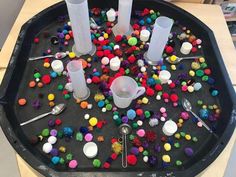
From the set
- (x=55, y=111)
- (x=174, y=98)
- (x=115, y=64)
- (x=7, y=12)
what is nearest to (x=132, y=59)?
(x=115, y=64)

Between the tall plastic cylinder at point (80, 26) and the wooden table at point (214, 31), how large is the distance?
0.23 m

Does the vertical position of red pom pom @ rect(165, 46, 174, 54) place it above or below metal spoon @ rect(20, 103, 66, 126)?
above

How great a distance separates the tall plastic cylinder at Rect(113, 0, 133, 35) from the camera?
0.77 metres

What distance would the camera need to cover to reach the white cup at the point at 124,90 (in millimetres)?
674

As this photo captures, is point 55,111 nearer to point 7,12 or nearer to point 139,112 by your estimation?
point 139,112

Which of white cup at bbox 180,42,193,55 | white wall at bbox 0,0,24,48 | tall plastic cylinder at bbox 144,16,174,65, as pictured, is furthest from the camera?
white wall at bbox 0,0,24,48

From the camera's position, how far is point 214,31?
36.1 inches

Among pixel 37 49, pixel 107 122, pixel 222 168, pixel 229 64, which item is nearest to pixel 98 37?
pixel 37 49

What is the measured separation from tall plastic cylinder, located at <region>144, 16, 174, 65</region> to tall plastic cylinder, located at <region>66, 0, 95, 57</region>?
197mm

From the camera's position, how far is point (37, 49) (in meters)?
0.81

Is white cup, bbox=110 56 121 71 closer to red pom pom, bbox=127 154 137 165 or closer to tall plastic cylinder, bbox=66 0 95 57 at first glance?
tall plastic cylinder, bbox=66 0 95 57

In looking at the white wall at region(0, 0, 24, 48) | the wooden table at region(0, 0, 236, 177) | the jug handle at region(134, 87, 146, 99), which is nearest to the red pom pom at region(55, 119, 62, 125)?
the wooden table at region(0, 0, 236, 177)

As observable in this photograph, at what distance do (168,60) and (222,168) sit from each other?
1.22ft

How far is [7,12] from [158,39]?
74 cm
